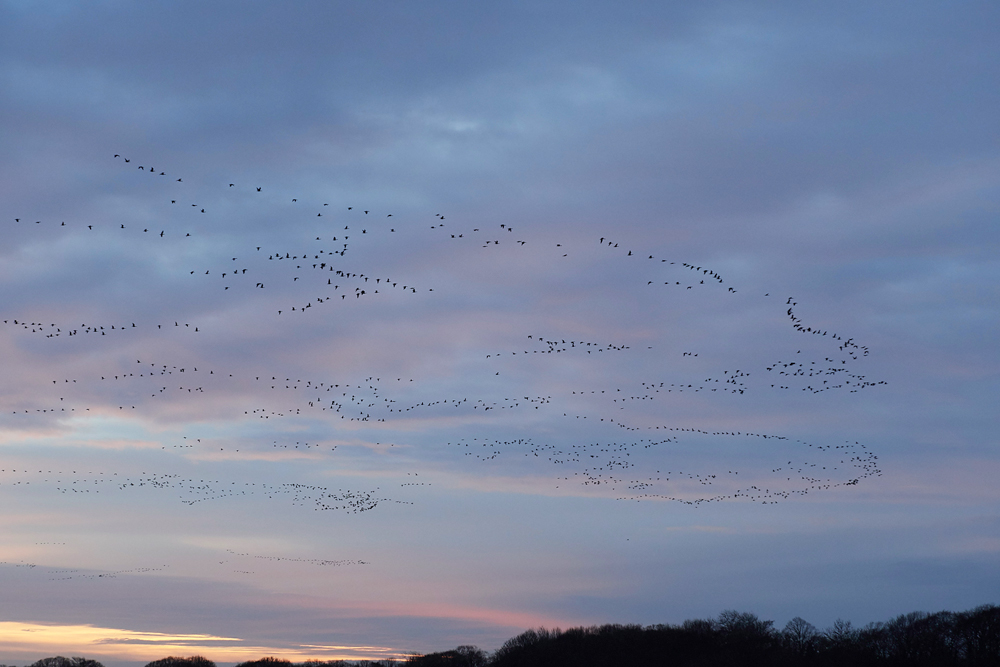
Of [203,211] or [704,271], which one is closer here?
[203,211]

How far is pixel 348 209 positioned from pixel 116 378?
33402 millimetres

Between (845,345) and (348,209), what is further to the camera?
(845,345)

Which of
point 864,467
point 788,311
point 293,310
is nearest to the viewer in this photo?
point 293,310

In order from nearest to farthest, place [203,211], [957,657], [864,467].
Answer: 1. [203,211]
2. [864,467]
3. [957,657]

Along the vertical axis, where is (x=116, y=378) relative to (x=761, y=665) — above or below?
above

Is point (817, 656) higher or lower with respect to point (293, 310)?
lower

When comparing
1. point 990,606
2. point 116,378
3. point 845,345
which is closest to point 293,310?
point 116,378

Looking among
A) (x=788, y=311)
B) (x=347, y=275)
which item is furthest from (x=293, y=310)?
(x=788, y=311)

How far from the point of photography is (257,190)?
6731 cm

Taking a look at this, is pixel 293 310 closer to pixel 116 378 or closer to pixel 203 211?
pixel 203 211

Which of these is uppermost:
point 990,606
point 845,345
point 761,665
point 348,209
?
point 348,209

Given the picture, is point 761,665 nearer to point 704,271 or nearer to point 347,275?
point 704,271

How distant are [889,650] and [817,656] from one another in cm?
1464

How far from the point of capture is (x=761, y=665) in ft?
655
